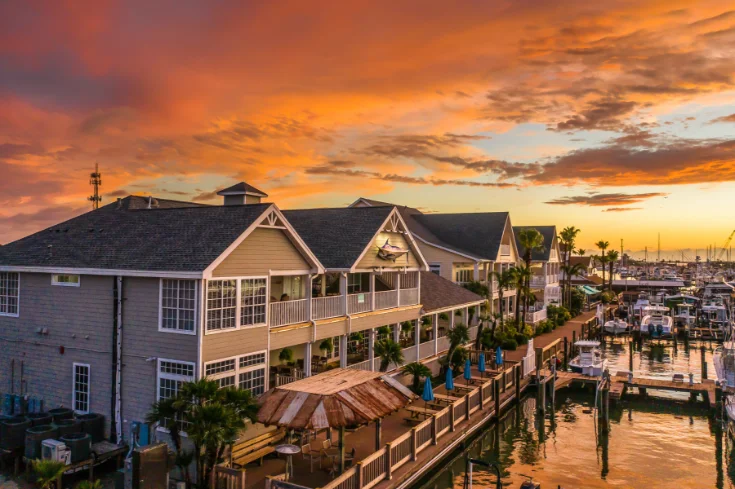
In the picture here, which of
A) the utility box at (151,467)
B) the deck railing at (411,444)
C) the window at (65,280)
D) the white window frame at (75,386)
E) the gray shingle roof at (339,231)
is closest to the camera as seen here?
the utility box at (151,467)

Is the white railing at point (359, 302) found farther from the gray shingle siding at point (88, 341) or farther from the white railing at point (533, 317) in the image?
the white railing at point (533, 317)

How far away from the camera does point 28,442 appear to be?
18.3 metres

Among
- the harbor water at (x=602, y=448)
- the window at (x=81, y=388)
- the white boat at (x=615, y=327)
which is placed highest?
the window at (x=81, y=388)

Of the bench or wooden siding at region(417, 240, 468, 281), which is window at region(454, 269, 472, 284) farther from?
the bench

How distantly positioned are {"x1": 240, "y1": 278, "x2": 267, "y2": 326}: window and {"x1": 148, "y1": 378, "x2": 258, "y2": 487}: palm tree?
3829 millimetres

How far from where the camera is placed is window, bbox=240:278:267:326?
20359mm

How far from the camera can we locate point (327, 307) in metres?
25.9

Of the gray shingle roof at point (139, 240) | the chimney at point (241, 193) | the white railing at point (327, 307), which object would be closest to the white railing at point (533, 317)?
the white railing at point (327, 307)

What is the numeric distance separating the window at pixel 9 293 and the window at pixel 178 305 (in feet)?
29.3

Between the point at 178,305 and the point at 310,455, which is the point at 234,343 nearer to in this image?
the point at 178,305

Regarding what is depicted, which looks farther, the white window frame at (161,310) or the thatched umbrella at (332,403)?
the white window frame at (161,310)

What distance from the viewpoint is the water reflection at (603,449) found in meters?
22.5

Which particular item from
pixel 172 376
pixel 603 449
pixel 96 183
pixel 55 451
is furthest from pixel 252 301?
pixel 96 183

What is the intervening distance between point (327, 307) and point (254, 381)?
5990 mm
